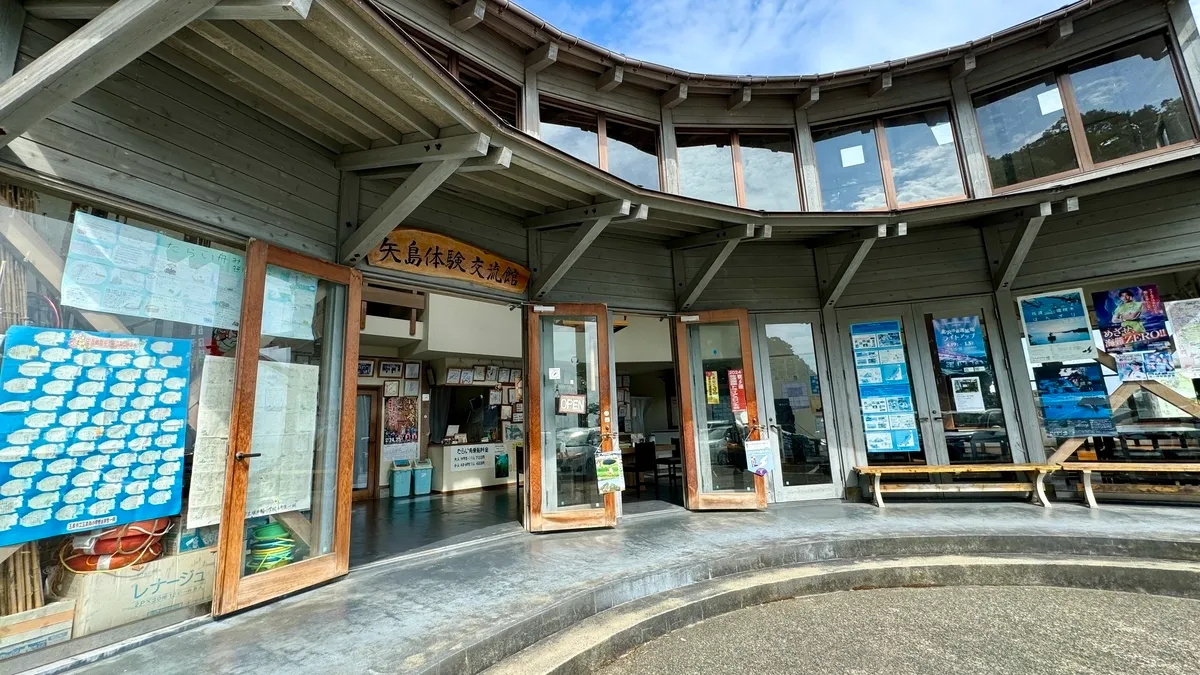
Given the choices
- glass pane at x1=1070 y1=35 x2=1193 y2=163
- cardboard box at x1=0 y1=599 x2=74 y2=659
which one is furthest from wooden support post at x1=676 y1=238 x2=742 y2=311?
cardboard box at x1=0 y1=599 x2=74 y2=659

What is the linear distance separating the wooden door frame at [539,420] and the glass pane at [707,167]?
198 cm

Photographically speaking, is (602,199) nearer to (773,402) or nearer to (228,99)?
(228,99)

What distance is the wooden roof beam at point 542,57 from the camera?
4.79 metres

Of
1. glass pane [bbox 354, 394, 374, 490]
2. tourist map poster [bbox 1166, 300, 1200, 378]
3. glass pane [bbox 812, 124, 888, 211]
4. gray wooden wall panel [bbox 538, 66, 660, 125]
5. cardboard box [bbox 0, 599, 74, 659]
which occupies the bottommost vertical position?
cardboard box [bbox 0, 599, 74, 659]

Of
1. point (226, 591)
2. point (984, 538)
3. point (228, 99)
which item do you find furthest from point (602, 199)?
point (984, 538)

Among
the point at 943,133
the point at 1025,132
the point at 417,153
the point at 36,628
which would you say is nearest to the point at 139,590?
the point at 36,628

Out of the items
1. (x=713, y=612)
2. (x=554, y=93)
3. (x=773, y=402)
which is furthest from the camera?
(x=773, y=402)

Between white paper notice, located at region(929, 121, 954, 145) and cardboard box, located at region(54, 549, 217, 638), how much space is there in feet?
24.9

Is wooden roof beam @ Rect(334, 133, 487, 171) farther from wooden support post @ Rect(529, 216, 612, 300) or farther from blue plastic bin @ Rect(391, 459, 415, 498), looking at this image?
blue plastic bin @ Rect(391, 459, 415, 498)

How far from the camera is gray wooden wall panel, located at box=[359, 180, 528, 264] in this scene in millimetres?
3706

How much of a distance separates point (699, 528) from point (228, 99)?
4.70 meters

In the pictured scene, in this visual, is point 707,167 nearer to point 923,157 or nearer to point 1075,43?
point 923,157

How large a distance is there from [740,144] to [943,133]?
89.6 inches

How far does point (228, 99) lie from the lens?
9.46 feet
